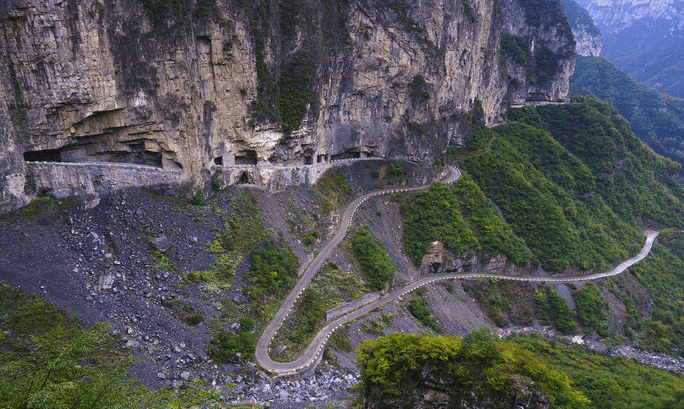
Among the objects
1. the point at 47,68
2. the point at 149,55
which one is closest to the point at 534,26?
the point at 149,55

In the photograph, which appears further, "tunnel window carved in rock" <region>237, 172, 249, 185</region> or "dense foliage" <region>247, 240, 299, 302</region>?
"tunnel window carved in rock" <region>237, 172, 249, 185</region>

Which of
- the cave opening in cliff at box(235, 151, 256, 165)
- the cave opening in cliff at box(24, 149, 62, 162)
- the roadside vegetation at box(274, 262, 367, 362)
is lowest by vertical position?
the roadside vegetation at box(274, 262, 367, 362)

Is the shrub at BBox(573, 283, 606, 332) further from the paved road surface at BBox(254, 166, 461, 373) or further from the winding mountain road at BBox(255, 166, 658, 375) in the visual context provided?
the paved road surface at BBox(254, 166, 461, 373)

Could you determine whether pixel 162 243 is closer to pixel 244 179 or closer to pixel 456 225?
pixel 244 179

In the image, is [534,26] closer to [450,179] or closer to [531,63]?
[531,63]

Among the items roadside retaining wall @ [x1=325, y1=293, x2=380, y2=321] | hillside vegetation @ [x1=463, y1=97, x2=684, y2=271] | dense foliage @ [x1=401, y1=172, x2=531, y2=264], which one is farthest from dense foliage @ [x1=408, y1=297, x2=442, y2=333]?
hillside vegetation @ [x1=463, y1=97, x2=684, y2=271]

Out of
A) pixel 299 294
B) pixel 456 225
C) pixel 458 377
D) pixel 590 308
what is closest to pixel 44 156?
pixel 299 294
